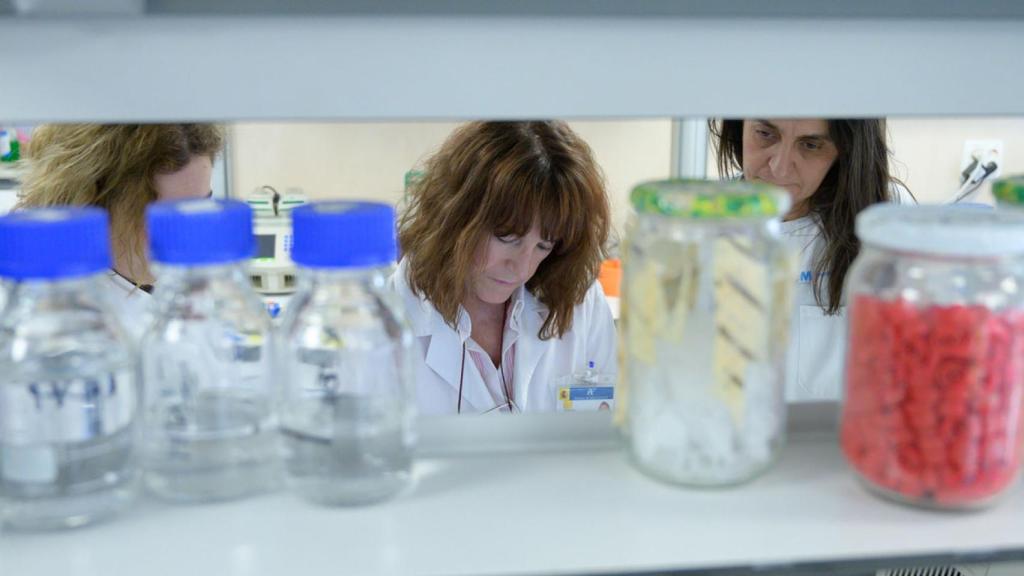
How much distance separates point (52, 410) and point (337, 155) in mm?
2709

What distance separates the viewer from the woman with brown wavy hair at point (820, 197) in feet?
5.24

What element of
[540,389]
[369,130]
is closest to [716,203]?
[540,389]

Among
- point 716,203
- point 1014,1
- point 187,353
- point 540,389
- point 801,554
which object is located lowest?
point 540,389

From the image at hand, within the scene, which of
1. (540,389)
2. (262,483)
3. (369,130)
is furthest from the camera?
(369,130)

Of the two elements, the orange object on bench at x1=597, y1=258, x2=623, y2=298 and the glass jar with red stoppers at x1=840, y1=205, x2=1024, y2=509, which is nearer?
the glass jar with red stoppers at x1=840, y1=205, x2=1024, y2=509

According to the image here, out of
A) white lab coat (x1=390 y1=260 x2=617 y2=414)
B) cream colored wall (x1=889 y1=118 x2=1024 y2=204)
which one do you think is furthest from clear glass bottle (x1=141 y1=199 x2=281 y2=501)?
cream colored wall (x1=889 y1=118 x2=1024 y2=204)

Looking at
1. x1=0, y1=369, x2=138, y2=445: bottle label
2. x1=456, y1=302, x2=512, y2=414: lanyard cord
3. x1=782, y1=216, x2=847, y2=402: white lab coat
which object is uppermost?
x1=0, y1=369, x2=138, y2=445: bottle label

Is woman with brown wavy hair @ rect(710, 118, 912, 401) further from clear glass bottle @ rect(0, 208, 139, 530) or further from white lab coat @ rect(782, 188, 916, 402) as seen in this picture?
clear glass bottle @ rect(0, 208, 139, 530)

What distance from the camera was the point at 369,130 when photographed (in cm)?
318

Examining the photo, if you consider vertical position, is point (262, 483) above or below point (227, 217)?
below

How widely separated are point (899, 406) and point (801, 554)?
0.37 ft

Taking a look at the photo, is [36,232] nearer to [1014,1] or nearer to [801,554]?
[801,554]

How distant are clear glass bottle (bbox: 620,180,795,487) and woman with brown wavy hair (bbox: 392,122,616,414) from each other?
1.15 metres

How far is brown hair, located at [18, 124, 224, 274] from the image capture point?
4.89 feet
